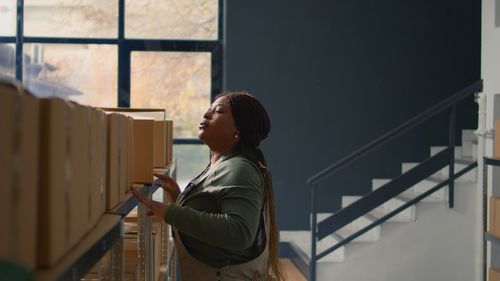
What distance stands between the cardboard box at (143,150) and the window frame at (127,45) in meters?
4.35

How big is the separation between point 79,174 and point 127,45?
17.9 ft

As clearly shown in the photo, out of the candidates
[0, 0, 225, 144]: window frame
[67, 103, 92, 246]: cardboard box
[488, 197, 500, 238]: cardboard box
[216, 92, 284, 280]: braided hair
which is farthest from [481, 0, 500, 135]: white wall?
[67, 103, 92, 246]: cardboard box

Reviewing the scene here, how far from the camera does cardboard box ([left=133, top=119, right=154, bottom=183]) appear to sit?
2234 mm

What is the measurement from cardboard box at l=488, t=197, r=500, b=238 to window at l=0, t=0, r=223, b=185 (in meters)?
3.17

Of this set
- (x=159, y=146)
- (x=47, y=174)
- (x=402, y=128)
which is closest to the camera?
(x=47, y=174)

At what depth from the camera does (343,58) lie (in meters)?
6.62

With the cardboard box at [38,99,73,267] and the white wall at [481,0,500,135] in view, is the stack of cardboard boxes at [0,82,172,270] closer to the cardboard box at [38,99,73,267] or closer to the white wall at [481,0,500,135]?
the cardboard box at [38,99,73,267]

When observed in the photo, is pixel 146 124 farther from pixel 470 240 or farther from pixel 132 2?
pixel 132 2

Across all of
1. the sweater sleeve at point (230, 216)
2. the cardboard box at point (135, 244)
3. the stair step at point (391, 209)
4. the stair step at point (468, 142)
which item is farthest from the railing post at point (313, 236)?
the sweater sleeve at point (230, 216)

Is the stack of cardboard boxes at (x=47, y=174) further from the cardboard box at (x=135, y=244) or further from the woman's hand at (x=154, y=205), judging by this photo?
the cardboard box at (x=135, y=244)

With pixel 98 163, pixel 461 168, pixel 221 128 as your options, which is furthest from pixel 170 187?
pixel 461 168

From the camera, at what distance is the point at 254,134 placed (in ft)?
7.18

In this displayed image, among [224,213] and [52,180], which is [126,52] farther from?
[52,180]

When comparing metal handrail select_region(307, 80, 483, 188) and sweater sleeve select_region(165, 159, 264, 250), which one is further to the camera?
metal handrail select_region(307, 80, 483, 188)
